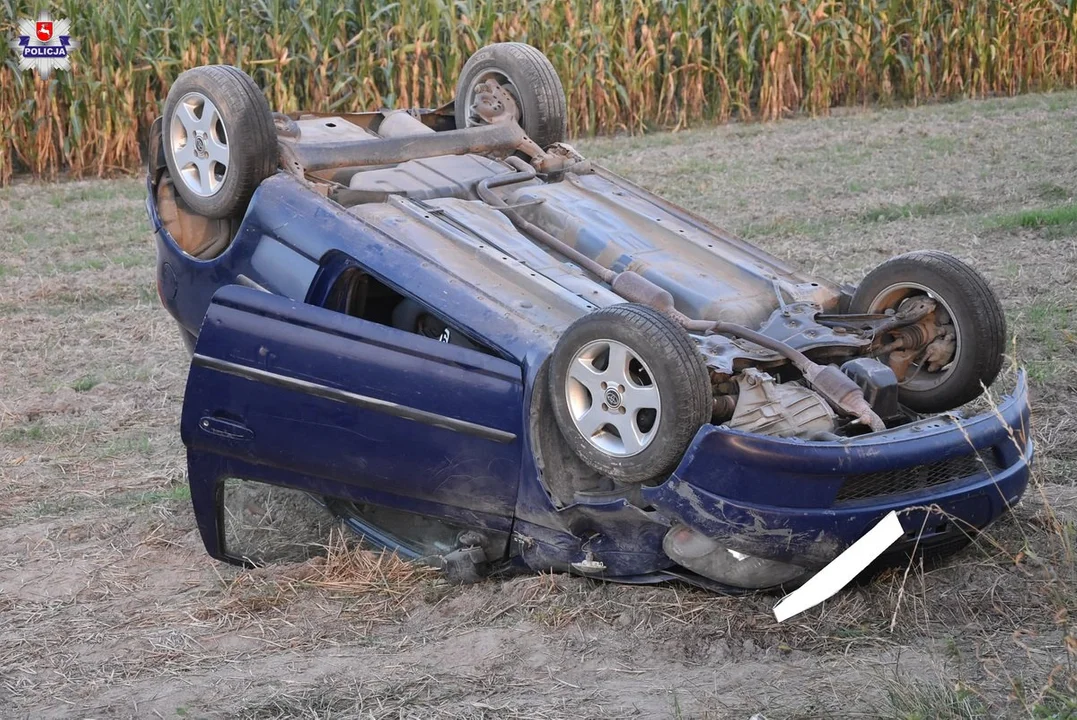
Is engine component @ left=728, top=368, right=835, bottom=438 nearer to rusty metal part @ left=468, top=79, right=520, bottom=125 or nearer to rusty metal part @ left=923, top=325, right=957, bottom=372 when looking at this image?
rusty metal part @ left=923, top=325, right=957, bottom=372

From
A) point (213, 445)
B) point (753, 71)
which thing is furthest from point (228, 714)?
point (753, 71)

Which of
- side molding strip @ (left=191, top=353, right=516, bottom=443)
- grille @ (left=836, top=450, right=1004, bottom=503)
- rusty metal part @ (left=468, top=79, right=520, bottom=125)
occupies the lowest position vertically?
grille @ (left=836, top=450, right=1004, bottom=503)

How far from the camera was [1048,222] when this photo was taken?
366 inches

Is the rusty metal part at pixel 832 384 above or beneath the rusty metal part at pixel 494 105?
beneath

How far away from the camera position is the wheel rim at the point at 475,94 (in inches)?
262

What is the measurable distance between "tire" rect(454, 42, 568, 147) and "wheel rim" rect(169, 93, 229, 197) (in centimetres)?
145

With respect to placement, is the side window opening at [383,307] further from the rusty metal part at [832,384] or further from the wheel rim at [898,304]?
the wheel rim at [898,304]

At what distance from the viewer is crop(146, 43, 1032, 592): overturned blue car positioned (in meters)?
4.22

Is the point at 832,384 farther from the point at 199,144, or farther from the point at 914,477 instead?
the point at 199,144

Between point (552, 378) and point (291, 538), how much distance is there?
1.68 meters

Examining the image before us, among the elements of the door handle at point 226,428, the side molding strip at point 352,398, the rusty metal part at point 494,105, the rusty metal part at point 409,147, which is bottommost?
the door handle at point 226,428

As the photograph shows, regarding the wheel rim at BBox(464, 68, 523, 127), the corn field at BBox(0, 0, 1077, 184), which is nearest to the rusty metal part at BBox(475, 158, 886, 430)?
the wheel rim at BBox(464, 68, 523, 127)

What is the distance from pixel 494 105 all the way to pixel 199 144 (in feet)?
5.05

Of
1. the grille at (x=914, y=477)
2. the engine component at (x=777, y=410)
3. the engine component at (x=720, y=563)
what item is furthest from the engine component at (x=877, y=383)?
the engine component at (x=720, y=563)
